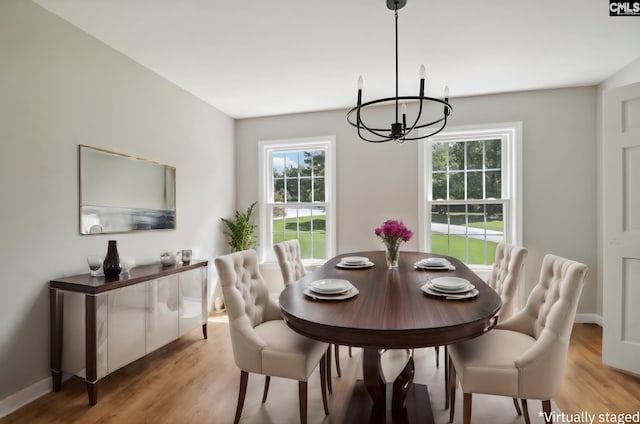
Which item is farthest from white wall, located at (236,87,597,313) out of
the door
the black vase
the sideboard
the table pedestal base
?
the black vase

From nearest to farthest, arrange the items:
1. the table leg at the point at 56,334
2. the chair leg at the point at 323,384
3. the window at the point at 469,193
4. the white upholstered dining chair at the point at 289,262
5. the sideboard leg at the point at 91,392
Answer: the chair leg at the point at 323,384, the sideboard leg at the point at 91,392, the table leg at the point at 56,334, the white upholstered dining chair at the point at 289,262, the window at the point at 469,193

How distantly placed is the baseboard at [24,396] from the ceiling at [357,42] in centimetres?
258

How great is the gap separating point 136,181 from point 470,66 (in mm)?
3317

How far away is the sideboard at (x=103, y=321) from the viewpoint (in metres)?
2.07

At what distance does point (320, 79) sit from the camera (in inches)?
127

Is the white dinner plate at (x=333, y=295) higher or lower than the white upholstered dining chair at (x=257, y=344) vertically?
higher

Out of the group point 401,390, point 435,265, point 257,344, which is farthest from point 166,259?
point 435,265

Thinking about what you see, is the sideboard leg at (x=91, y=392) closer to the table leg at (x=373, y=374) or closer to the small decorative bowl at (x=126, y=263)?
the small decorative bowl at (x=126, y=263)

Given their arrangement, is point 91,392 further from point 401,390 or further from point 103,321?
point 401,390

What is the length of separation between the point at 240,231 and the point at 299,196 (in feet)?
3.10

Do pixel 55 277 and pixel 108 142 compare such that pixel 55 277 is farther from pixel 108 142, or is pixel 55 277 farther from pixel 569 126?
pixel 569 126

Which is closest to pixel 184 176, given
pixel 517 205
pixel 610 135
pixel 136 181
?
pixel 136 181

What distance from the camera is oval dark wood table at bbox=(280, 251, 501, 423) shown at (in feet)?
4.05

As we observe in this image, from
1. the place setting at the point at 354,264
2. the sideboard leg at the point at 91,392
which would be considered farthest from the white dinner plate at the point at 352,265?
the sideboard leg at the point at 91,392
